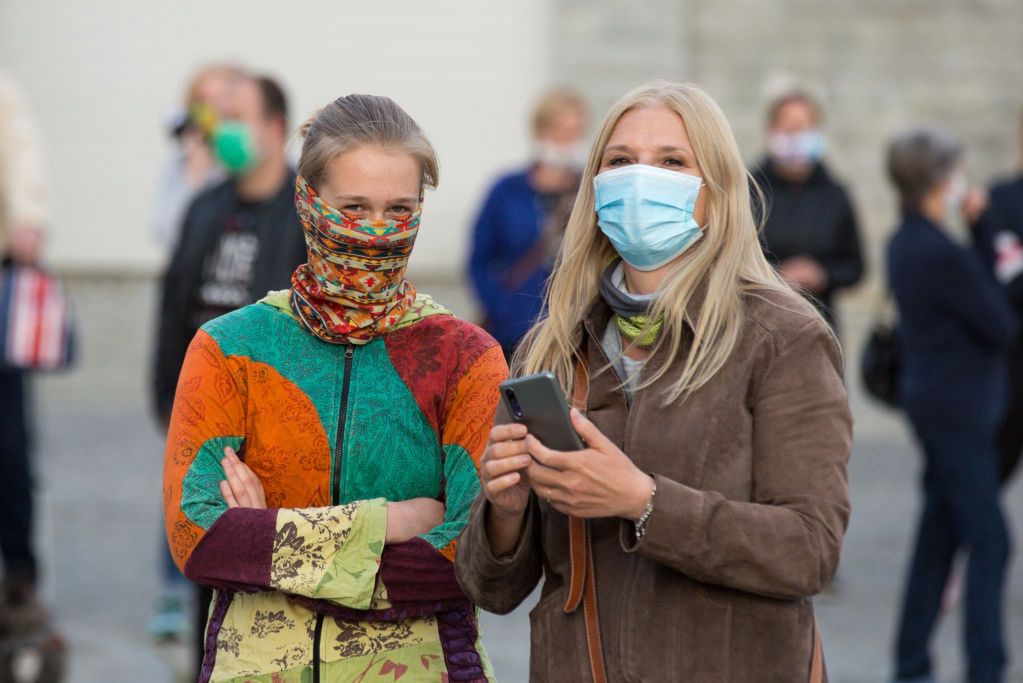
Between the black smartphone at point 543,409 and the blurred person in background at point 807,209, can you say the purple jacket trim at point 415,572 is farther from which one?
the blurred person in background at point 807,209

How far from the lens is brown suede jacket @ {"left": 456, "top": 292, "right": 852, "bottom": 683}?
241 centimetres

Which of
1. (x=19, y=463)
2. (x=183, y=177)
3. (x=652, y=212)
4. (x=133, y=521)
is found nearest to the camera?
(x=652, y=212)

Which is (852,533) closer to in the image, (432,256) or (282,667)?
(432,256)

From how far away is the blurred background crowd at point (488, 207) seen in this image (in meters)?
5.69

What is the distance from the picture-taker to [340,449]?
106 inches

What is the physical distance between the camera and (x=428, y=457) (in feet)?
8.94

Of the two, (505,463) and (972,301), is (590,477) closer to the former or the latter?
(505,463)

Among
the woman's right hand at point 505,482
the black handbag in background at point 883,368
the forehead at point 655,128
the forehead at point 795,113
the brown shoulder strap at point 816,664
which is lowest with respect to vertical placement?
the black handbag in background at point 883,368

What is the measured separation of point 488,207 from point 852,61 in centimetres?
523

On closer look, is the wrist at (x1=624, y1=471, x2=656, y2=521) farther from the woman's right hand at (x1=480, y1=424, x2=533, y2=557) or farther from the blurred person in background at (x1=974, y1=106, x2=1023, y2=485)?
the blurred person in background at (x1=974, y1=106, x2=1023, y2=485)

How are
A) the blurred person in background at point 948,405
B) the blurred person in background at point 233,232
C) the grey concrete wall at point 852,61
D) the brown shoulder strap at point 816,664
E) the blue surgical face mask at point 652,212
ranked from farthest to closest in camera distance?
the grey concrete wall at point 852,61 → the blurred person in background at point 948,405 → the blurred person in background at point 233,232 → the blue surgical face mask at point 652,212 → the brown shoulder strap at point 816,664

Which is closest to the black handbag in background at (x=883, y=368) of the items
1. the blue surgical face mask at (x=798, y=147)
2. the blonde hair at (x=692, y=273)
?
the blue surgical face mask at (x=798, y=147)

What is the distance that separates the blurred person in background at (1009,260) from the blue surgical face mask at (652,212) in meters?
3.96

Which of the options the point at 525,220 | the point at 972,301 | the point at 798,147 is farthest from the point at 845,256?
the point at 972,301
